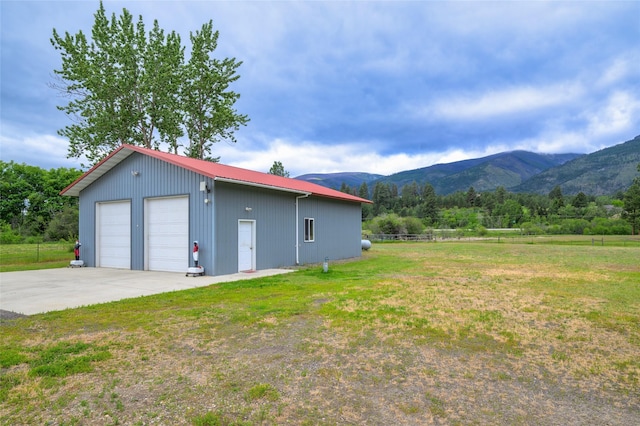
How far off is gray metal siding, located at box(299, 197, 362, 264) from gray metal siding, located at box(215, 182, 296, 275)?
0.98m

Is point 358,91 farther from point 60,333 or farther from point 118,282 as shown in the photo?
point 60,333

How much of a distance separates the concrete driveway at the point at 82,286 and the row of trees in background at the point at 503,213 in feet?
103

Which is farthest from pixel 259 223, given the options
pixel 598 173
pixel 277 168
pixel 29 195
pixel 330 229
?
pixel 598 173

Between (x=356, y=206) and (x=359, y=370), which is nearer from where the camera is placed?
(x=359, y=370)

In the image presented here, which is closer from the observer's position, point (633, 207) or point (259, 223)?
point (259, 223)

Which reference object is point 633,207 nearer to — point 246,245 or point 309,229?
point 309,229

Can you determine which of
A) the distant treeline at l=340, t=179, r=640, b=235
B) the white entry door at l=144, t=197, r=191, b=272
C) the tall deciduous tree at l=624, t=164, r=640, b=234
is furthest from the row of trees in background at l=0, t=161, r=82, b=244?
the tall deciduous tree at l=624, t=164, r=640, b=234

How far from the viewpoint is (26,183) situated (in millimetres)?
43094

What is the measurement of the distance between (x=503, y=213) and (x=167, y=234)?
73.5 meters

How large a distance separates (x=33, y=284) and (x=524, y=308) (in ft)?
39.9

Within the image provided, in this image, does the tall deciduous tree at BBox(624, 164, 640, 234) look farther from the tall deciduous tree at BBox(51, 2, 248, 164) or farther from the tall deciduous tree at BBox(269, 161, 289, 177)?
the tall deciduous tree at BBox(51, 2, 248, 164)

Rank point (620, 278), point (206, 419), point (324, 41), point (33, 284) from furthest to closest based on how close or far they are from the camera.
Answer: point (324, 41) → point (620, 278) → point (33, 284) → point (206, 419)

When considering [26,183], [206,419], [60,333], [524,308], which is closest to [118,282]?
[60,333]

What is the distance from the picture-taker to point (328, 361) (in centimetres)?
401
